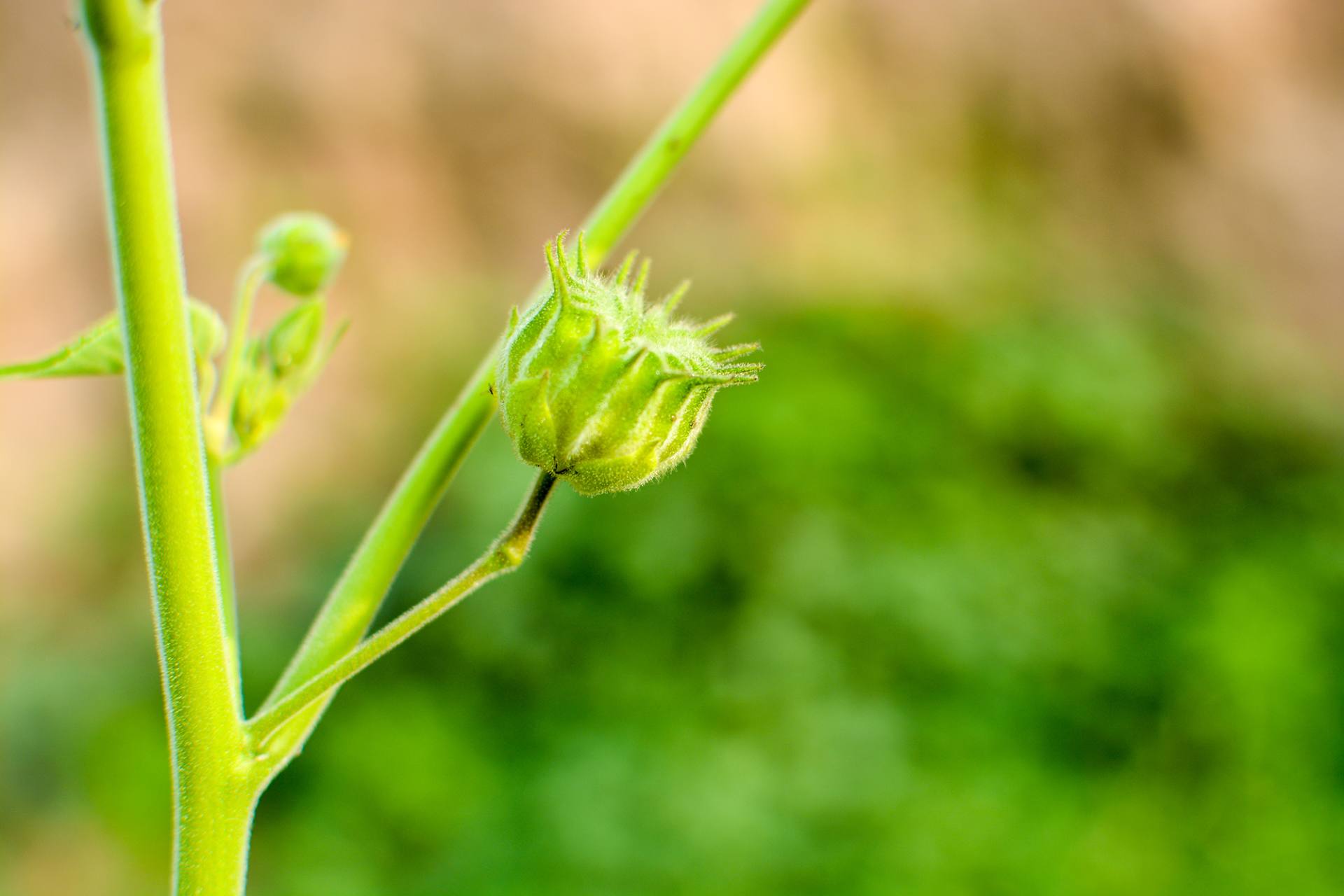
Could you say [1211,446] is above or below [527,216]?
above

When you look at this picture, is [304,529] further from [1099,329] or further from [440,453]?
[440,453]

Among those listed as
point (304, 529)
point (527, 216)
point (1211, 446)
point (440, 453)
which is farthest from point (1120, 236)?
point (440, 453)

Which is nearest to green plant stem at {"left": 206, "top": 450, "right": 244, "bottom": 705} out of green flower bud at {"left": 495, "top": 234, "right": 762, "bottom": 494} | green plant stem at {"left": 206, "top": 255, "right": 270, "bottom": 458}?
green plant stem at {"left": 206, "top": 255, "right": 270, "bottom": 458}

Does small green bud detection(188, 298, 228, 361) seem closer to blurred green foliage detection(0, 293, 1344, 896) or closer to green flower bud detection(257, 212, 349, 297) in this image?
green flower bud detection(257, 212, 349, 297)

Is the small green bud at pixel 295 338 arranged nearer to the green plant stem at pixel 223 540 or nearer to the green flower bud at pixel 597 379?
the green plant stem at pixel 223 540

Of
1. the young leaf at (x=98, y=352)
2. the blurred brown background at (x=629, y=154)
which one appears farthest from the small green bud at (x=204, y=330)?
the blurred brown background at (x=629, y=154)

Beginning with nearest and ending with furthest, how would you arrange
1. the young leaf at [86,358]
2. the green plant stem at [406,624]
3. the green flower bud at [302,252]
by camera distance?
1. the green plant stem at [406,624]
2. the young leaf at [86,358]
3. the green flower bud at [302,252]

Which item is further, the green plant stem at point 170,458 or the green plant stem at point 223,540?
the green plant stem at point 223,540
